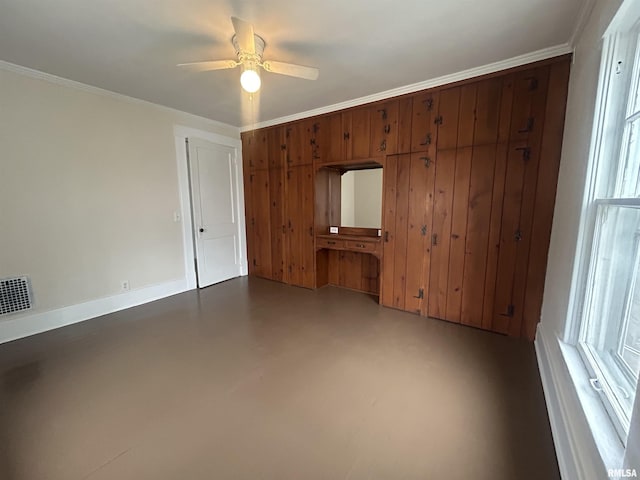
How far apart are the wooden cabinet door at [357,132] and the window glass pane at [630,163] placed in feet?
7.24

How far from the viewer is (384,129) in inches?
123

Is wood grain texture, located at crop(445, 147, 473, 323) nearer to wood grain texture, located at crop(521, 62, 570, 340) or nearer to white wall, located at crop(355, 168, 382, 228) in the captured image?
wood grain texture, located at crop(521, 62, 570, 340)

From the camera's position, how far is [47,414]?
1674 millimetres

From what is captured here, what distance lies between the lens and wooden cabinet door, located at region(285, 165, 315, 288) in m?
3.89

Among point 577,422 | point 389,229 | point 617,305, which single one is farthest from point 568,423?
point 389,229

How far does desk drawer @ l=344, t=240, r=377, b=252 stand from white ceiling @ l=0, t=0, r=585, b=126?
1746 mm

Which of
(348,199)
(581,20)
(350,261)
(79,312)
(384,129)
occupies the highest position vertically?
(581,20)

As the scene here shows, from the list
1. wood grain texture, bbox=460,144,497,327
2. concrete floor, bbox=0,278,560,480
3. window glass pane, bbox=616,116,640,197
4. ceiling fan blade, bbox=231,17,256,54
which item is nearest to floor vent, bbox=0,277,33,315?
concrete floor, bbox=0,278,560,480

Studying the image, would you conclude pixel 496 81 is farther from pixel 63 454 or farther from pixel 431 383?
pixel 63 454

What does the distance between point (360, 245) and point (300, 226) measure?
3.30 feet

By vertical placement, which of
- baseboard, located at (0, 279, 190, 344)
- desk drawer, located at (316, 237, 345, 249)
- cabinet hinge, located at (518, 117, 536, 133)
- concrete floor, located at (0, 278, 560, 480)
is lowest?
concrete floor, located at (0, 278, 560, 480)

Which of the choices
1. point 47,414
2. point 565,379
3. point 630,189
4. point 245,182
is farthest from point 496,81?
point 47,414

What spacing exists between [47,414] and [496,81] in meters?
4.17

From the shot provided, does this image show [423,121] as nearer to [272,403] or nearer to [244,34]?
[244,34]
